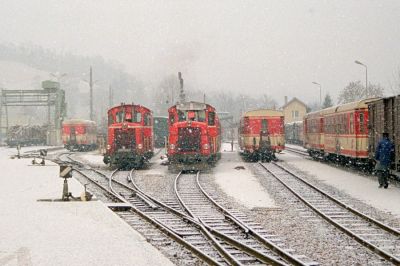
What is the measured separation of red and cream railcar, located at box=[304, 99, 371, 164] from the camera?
23.9 m

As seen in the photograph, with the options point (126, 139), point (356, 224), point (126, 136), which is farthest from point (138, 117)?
point (356, 224)

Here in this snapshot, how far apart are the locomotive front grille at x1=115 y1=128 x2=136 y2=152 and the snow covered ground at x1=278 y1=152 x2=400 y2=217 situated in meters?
8.26

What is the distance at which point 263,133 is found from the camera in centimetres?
3272

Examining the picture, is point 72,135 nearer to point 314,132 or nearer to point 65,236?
point 314,132

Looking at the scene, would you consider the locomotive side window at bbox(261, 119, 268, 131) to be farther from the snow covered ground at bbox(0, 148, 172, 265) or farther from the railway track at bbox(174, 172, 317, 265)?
the snow covered ground at bbox(0, 148, 172, 265)

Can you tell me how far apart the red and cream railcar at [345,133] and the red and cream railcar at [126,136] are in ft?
30.8

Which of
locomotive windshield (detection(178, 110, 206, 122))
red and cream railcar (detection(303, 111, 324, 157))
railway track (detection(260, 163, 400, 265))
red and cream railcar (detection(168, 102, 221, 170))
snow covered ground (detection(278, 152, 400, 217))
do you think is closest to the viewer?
railway track (detection(260, 163, 400, 265))

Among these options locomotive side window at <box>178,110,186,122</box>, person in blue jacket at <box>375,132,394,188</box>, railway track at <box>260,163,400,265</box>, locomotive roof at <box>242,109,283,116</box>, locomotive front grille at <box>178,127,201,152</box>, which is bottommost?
railway track at <box>260,163,400,265</box>

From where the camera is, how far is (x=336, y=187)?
1930cm

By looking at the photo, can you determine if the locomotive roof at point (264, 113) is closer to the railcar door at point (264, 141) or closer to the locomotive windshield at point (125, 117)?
the railcar door at point (264, 141)

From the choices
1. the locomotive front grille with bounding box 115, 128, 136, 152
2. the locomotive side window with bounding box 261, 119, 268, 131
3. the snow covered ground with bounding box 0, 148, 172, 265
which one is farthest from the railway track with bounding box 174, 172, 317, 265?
the locomotive side window with bounding box 261, 119, 268, 131

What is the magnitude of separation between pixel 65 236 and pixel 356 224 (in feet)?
19.0

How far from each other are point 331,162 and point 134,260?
25.0 meters

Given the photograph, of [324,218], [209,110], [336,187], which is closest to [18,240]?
[324,218]
